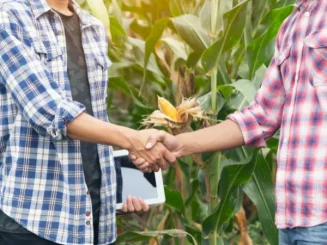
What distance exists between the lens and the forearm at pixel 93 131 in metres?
1.39

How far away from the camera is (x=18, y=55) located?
1.39 metres

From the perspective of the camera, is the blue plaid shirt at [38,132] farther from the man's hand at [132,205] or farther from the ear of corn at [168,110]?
the ear of corn at [168,110]

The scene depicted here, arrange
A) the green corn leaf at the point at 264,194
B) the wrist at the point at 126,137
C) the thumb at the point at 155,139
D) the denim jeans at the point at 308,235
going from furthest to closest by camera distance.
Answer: the green corn leaf at the point at 264,194, the thumb at the point at 155,139, the wrist at the point at 126,137, the denim jeans at the point at 308,235

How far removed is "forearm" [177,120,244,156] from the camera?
1525mm

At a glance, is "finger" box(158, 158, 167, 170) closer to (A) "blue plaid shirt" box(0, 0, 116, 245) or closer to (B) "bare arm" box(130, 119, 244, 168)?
(B) "bare arm" box(130, 119, 244, 168)

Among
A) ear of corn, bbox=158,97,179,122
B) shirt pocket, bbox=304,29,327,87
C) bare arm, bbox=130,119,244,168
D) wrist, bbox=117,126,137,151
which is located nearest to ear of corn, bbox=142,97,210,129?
ear of corn, bbox=158,97,179,122

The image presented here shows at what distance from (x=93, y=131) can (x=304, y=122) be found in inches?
15.7

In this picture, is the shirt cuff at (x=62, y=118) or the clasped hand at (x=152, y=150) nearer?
the shirt cuff at (x=62, y=118)

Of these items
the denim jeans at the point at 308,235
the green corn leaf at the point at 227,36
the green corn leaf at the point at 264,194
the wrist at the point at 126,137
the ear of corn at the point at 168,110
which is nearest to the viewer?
the denim jeans at the point at 308,235

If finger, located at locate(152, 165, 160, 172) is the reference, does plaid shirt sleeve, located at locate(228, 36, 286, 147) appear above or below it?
→ above

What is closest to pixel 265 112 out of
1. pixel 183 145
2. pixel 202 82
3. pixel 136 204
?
pixel 183 145

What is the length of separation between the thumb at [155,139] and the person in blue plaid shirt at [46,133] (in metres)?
0.12

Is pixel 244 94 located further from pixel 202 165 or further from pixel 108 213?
pixel 108 213

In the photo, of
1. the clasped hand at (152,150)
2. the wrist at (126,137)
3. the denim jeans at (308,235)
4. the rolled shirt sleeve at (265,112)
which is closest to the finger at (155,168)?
the clasped hand at (152,150)
